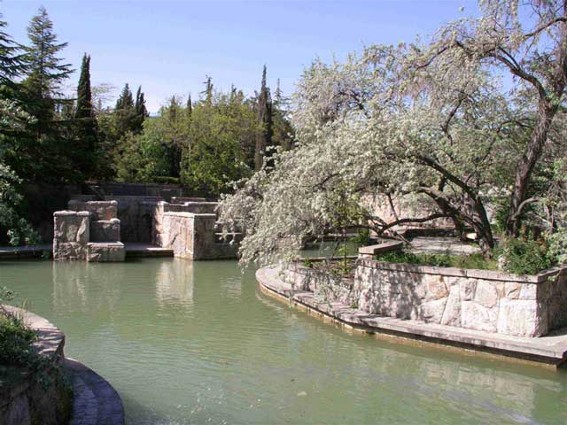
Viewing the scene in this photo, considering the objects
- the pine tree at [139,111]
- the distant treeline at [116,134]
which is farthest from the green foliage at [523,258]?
the pine tree at [139,111]

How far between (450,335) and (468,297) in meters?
0.69

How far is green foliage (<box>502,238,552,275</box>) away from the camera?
→ 842 cm

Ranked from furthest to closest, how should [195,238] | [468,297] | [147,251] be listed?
[147,251] < [195,238] < [468,297]

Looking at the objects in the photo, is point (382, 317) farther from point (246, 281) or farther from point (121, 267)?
point (121, 267)

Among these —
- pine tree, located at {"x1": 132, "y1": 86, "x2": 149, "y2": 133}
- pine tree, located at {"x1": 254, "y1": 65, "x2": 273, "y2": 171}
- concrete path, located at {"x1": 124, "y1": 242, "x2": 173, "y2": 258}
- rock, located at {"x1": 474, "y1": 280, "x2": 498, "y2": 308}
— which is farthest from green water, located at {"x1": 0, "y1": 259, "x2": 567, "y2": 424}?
pine tree, located at {"x1": 132, "y1": 86, "x2": 149, "y2": 133}

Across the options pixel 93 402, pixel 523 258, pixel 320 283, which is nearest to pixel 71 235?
pixel 320 283

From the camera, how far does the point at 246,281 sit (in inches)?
585

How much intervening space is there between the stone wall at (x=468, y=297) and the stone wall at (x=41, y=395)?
18.6 ft

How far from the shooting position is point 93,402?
547 cm

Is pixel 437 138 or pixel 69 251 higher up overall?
pixel 437 138

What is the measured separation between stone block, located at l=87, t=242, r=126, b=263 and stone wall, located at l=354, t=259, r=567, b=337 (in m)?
9.95

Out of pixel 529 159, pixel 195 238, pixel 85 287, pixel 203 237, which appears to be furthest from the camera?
pixel 203 237

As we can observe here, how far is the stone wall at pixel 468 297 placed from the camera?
330 inches

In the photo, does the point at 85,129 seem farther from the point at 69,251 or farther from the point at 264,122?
the point at 264,122
